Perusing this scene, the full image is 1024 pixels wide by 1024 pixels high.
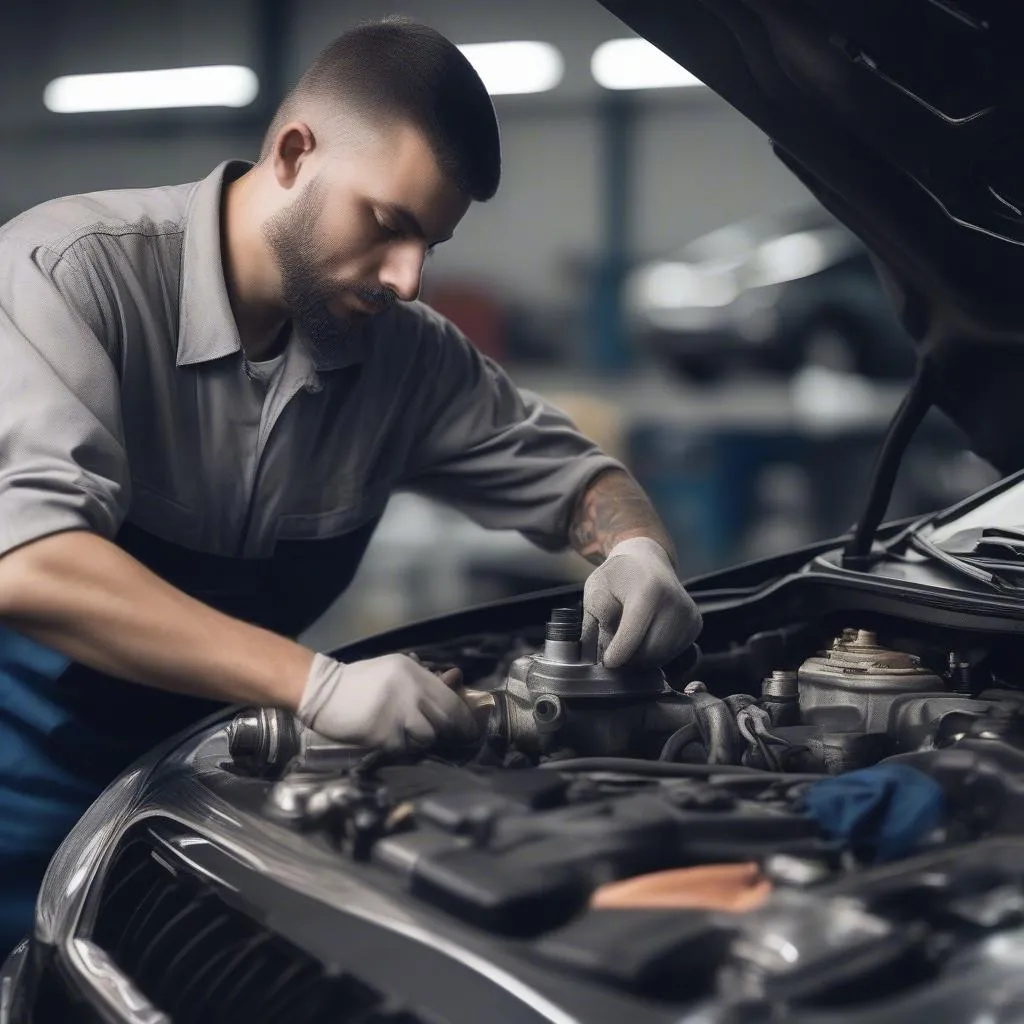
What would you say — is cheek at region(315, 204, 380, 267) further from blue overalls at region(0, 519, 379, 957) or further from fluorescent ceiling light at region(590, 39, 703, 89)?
fluorescent ceiling light at region(590, 39, 703, 89)

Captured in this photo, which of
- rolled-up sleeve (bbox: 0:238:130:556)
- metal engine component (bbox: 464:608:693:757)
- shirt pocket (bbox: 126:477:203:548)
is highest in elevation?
rolled-up sleeve (bbox: 0:238:130:556)

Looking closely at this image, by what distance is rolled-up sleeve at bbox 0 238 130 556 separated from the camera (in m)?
1.11

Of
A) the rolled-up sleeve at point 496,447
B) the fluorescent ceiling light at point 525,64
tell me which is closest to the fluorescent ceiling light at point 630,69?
the fluorescent ceiling light at point 525,64

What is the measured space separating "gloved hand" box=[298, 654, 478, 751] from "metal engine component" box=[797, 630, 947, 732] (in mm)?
344

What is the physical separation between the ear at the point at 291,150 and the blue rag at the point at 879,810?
88cm

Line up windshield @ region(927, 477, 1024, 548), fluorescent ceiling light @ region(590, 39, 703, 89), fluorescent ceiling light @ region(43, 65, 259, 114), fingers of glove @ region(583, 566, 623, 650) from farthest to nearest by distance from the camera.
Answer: fluorescent ceiling light @ region(590, 39, 703, 89)
fluorescent ceiling light @ region(43, 65, 259, 114)
windshield @ region(927, 477, 1024, 548)
fingers of glove @ region(583, 566, 623, 650)

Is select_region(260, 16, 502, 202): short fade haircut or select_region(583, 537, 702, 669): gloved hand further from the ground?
select_region(260, 16, 502, 202): short fade haircut

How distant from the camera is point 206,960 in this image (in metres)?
0.91

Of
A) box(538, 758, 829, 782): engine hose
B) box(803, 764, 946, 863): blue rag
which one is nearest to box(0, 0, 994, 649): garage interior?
box(538, 758, 829, 782): engine hose

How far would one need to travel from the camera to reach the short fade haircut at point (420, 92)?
133cm

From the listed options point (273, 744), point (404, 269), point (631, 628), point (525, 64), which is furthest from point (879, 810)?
point (525, 64)

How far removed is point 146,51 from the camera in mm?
5488

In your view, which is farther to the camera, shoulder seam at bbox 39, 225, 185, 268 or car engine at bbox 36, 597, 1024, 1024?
shoulder seam at bbox 39, 225, 185, 268

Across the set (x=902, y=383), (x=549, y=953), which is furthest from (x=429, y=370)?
(x=902, y=383)
